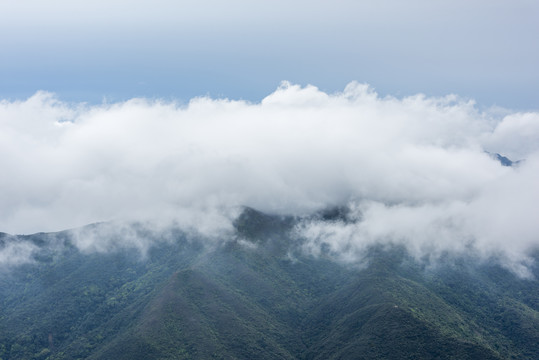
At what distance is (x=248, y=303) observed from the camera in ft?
585

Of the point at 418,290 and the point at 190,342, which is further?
the point at 418,290

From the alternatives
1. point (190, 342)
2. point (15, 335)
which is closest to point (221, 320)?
point (190, 342)

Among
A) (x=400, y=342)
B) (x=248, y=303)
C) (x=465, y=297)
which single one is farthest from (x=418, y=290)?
(x=248, y=303)

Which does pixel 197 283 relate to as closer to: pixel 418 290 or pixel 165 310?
pixel 165 310

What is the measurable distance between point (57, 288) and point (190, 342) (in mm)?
91815

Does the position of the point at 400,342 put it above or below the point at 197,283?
below

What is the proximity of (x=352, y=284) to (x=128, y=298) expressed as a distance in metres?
104

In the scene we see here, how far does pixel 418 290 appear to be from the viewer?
17738cm

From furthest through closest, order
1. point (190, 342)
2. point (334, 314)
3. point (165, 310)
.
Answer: point (334, 314) → point (165, 310) → point (190, 342)

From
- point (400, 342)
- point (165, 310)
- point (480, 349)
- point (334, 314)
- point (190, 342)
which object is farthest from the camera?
point (334, 314)

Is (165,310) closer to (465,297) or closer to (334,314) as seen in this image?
(334,314)

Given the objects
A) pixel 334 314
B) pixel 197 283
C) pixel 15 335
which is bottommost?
pixel 15 335

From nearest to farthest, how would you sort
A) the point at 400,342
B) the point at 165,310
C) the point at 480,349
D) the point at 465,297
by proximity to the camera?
the point at 480,349, the point at 400,342, the point at 165,310, the point at 465,297

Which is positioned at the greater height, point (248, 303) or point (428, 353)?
point (248, 303)
